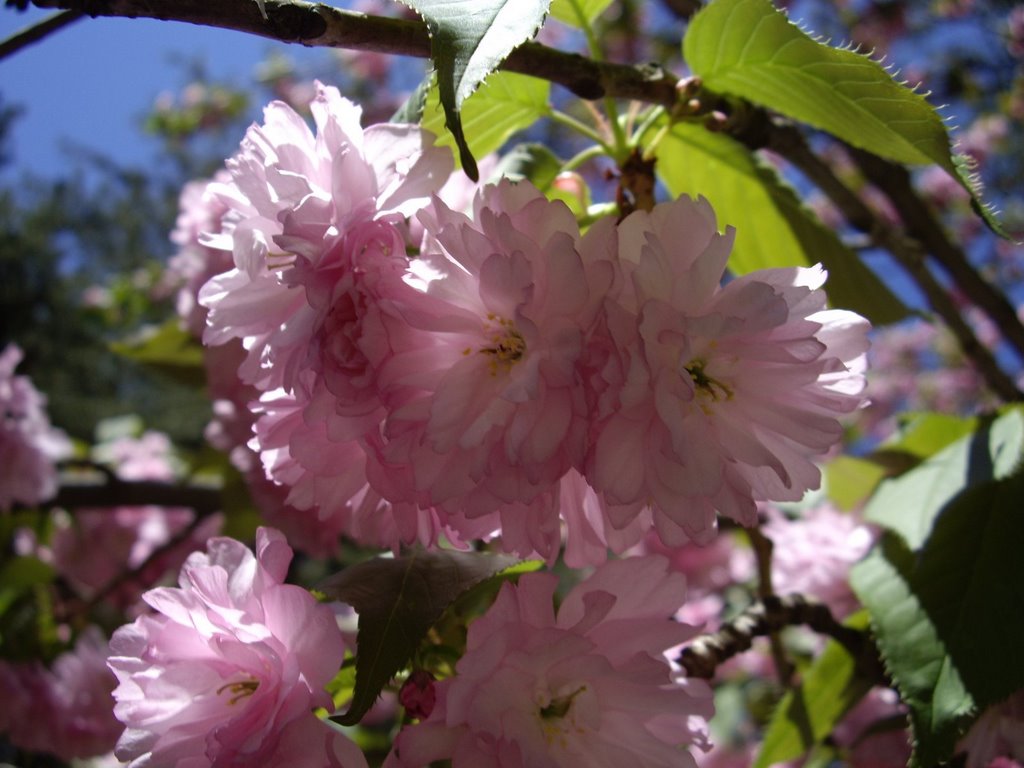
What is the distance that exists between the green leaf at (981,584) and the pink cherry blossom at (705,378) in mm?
198

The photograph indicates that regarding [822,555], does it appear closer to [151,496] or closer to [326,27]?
[326,27]

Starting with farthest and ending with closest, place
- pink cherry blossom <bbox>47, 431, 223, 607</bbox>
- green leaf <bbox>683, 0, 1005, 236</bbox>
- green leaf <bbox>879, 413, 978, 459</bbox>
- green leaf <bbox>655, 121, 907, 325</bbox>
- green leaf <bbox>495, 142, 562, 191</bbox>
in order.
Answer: pink cherry blossom <bbox>47, 431, 223, 607</bbox>, green leaf <bbox>879, 413, 978, 459</bbox>, green leaf <bbox>655, 121, 907, 325</bbox>, green leaf <bbox>495, 142, 562, 191</bbox>, green leaf <bbox>683, 0, 1005, 236</bbox>

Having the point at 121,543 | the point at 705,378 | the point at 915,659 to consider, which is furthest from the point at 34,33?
the point at 121,543

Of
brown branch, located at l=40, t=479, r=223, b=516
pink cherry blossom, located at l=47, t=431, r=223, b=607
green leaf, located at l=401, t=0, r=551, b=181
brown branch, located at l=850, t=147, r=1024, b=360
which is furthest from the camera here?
pink cherry blossom, located at l=47, t=431, r=223, b=607

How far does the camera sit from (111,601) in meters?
1.62

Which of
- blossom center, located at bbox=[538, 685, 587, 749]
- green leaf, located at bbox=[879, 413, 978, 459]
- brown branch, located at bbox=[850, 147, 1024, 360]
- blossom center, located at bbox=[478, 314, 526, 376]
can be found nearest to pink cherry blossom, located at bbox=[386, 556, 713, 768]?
blossom center, located at bbox=[538, 685, 587, 749]

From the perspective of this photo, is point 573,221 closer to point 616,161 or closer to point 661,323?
point 661,323

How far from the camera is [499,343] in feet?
1.40

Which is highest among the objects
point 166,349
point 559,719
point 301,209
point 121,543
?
point 301,209

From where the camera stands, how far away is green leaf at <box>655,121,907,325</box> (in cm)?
71

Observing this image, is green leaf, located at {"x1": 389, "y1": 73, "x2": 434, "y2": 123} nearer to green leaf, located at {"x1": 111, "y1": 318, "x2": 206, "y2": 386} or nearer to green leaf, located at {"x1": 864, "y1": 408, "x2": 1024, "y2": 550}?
green leaf, located at {"x1": 864, "y1": 408, "x2": 1024, "y2": 550}

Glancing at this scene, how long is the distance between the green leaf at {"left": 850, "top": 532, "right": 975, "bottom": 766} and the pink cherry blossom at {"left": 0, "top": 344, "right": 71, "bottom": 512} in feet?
4.25

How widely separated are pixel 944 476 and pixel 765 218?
0.26m

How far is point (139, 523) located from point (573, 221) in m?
1.69
